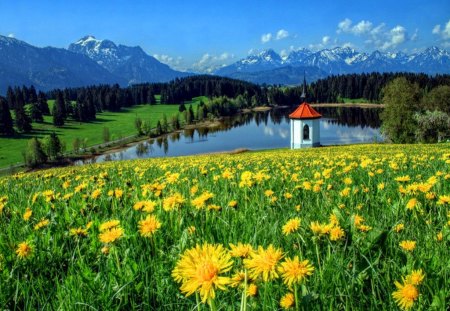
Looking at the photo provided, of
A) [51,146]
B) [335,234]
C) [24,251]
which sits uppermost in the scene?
[335,234]

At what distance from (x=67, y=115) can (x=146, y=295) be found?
174892 mm

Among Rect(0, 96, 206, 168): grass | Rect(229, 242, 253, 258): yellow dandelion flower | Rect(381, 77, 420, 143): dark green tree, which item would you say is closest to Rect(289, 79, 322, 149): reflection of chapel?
Rect(381, 77, 420, 143): dark green tree

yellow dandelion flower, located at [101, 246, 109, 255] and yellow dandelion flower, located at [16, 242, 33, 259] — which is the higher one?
yellow dandelion flower, located at [101, 246, 109, 255]

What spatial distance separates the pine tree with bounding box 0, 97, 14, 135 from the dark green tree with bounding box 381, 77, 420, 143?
118115 millimetres

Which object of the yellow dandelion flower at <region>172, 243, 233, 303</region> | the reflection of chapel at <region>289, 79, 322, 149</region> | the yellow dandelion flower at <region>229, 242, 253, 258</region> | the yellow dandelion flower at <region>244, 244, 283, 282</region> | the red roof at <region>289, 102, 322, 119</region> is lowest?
the reflection of chapel at <region>289, 79, 322, 149</region>

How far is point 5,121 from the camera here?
125 metres

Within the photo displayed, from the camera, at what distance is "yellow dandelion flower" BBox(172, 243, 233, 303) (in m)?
1.05

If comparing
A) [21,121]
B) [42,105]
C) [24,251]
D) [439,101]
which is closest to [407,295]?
[24,251]

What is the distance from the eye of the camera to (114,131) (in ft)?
481

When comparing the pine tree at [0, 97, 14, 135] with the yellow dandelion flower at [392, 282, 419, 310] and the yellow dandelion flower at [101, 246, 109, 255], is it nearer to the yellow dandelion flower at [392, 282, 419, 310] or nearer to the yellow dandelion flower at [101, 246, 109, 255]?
the yellow dandelion flower at [101, 246, 109, 255]

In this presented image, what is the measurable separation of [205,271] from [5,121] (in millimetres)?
144506

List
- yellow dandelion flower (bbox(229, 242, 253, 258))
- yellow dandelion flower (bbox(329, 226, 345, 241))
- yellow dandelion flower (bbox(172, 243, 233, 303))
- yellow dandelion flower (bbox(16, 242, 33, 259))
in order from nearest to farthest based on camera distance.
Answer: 1. yellow dandelion flower (bbox(172, 243, 233, 303))
2. yellow dandelion flower (bbox(229, 242, 253, 258))
3. yellow dandelion flower (bbox(329, 226, 345, 241))
4. yellow dandelion flower (bbox(16, 242, 33, 259))

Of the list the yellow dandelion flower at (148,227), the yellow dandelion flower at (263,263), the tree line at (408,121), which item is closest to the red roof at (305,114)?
the tree line at (408,121)

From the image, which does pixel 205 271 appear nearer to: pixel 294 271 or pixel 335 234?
pixel 294 271
